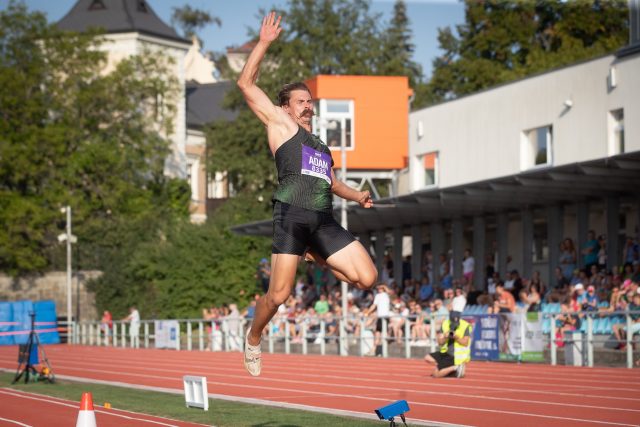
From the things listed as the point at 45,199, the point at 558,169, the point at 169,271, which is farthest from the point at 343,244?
the point at 45,199

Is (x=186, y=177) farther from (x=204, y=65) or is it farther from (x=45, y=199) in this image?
(x=204, y=65)

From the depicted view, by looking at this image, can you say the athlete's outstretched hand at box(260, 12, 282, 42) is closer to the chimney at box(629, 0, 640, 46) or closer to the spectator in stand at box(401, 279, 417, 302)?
the chimney at box(629, 0, 640, 46)

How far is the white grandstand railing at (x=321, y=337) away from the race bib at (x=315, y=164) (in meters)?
13.0

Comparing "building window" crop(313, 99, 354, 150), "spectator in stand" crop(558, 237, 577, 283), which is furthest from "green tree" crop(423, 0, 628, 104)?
"spectator in stand" crop(558, 237, 577, 283)

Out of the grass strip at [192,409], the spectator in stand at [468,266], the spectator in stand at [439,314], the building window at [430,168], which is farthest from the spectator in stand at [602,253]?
the building window at [430,168]

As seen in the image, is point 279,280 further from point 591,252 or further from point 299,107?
point 591,252

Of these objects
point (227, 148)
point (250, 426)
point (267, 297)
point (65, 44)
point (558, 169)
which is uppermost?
point (65, 44)

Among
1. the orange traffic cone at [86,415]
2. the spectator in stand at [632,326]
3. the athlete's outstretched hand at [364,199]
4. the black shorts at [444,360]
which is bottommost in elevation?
the black shorts at [444,360]

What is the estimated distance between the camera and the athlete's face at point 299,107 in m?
9.92

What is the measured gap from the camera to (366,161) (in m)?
45.3

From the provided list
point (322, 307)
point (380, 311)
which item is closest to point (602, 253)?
point (380, 311)

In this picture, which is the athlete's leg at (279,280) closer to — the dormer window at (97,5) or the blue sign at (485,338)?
the blue sign at (485,338)

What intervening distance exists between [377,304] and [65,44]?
35.8 metres

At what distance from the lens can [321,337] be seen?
104ft
